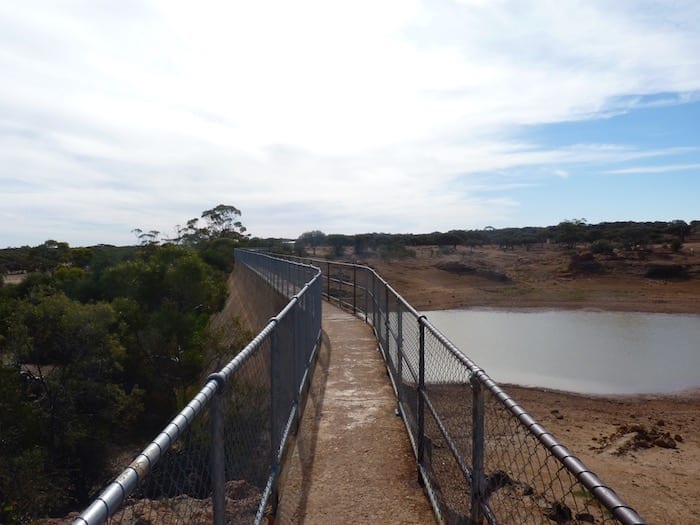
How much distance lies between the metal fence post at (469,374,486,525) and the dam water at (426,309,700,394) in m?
16.1

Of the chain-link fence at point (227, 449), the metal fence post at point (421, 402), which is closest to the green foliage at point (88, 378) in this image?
the chain-link fence at point (227, 449)

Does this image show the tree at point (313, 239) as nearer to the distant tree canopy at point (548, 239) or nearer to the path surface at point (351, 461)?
the distant tree canopy at point (548, 239)

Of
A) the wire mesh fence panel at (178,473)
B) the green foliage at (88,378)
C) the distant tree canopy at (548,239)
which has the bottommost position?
the green foliage at (88,378)

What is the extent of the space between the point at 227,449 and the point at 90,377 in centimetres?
2142

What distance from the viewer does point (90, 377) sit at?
22.5m

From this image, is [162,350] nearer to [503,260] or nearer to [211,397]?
[211,397]

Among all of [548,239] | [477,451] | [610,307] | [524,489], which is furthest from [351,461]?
[548,239]

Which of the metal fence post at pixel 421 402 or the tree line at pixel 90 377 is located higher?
the metal fence post at pixel 421 402

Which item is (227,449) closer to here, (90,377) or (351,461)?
(351,461)

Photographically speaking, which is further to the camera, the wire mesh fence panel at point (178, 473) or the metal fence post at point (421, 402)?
the metal fence post at point (421, 402)

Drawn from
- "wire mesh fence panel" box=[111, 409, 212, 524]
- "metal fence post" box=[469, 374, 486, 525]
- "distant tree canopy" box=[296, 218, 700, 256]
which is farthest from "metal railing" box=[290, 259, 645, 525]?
"distant tree canopy" box=[296, 218, 700, 256]

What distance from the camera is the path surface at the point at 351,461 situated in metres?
4.86

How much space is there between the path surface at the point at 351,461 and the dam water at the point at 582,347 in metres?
12.0

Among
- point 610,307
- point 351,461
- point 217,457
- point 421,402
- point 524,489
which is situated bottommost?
point 610,307
